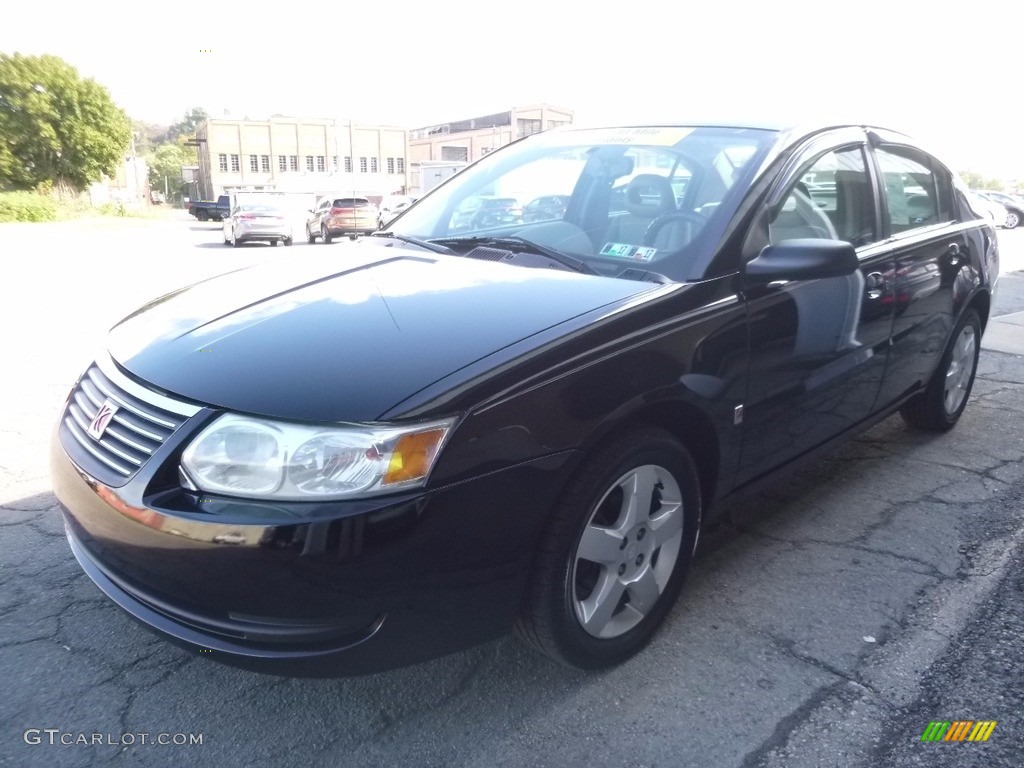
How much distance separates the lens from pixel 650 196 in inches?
125

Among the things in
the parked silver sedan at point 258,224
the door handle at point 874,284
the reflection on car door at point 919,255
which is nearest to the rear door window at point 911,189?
the reflection on car door at point 919,255

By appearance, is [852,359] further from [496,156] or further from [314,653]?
[314,653]

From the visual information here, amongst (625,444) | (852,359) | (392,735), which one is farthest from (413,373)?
(852,359)

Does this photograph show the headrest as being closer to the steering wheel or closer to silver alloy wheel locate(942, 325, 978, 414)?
the steering wheel

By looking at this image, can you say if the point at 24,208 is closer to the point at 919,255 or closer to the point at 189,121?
the point at 919,255

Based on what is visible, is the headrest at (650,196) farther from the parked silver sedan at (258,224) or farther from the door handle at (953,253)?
the parked silver sedan at (258,224)

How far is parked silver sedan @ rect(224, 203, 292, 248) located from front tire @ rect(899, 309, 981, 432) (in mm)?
20245

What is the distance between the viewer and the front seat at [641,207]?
9.97 ft

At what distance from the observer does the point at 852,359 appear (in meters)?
3.39

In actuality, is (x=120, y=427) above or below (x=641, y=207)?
below

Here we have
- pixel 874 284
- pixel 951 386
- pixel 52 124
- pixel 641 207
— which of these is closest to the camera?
pixel 641 207

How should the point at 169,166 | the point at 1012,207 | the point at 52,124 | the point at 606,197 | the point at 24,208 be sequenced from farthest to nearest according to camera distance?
the point at 169,166 → the point at 52,124 → the point at 24,208 → the point at 1012,207 → the point at 606,197

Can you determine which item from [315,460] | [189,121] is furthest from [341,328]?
[189,121]

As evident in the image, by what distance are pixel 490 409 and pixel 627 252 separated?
3.57 feet
